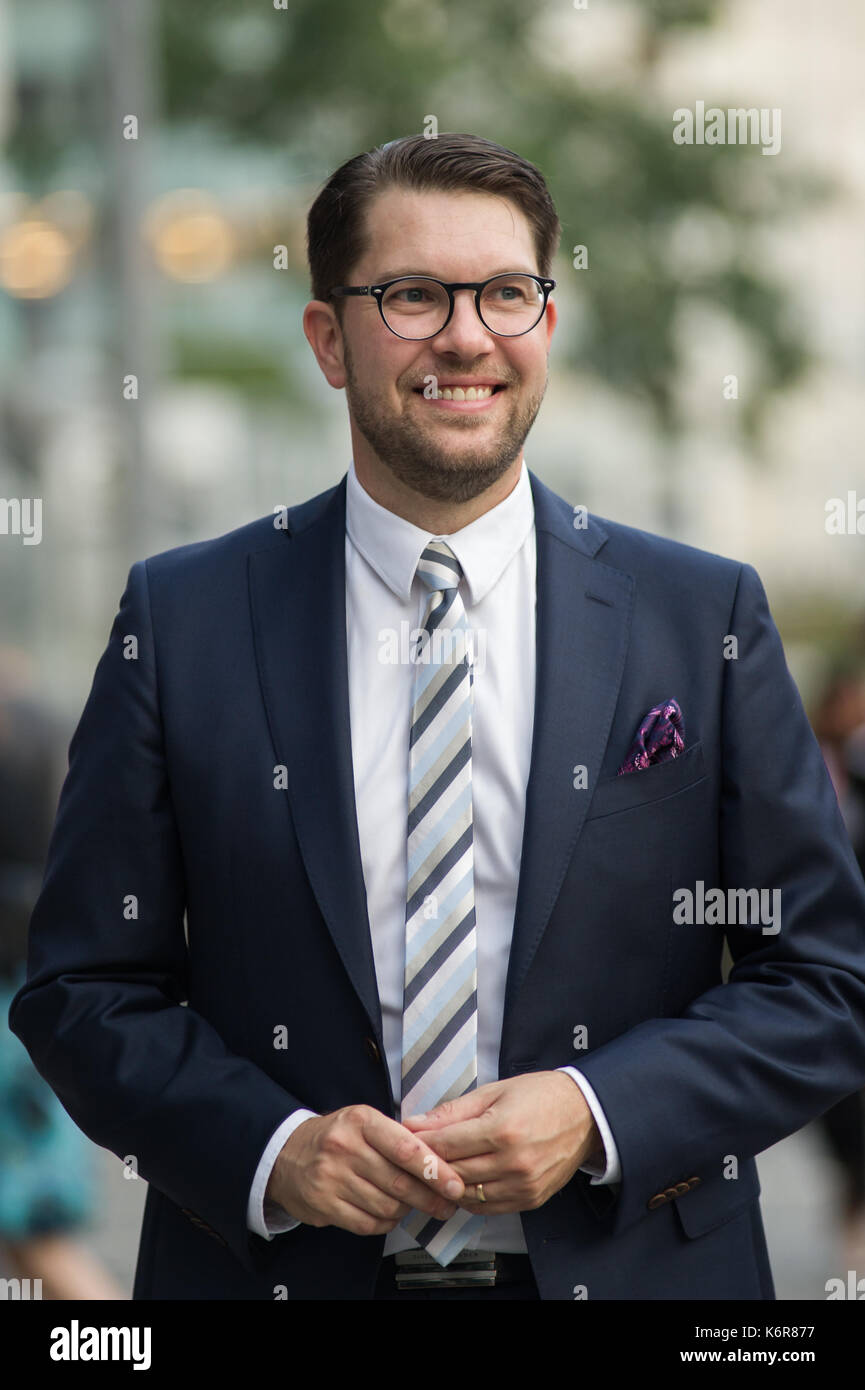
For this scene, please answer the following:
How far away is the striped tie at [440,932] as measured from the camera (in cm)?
262

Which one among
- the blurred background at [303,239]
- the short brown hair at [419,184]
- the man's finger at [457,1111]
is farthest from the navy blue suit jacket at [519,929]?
→ the blurred background at [303,239]

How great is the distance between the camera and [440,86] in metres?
10.7

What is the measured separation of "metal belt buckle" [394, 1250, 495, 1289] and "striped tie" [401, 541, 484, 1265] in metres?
0.03

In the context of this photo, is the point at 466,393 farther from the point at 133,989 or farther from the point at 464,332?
the point at 133,989

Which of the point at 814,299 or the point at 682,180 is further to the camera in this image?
the point at 814,299

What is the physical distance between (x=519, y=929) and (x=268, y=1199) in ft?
1.67

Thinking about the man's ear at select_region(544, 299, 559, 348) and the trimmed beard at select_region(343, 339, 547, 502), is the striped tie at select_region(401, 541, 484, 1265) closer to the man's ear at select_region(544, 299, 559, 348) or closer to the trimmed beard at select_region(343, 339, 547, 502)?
the trimmed beard at select_region(343, 339, 547, 502)

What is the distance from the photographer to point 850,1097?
5.82 m

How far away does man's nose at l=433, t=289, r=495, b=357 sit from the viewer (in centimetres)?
266

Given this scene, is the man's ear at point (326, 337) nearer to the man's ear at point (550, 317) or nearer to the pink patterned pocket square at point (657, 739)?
the man's ear at point (550, 317)

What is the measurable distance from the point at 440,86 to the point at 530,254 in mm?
8370

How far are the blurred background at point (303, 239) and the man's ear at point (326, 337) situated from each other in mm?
4627
